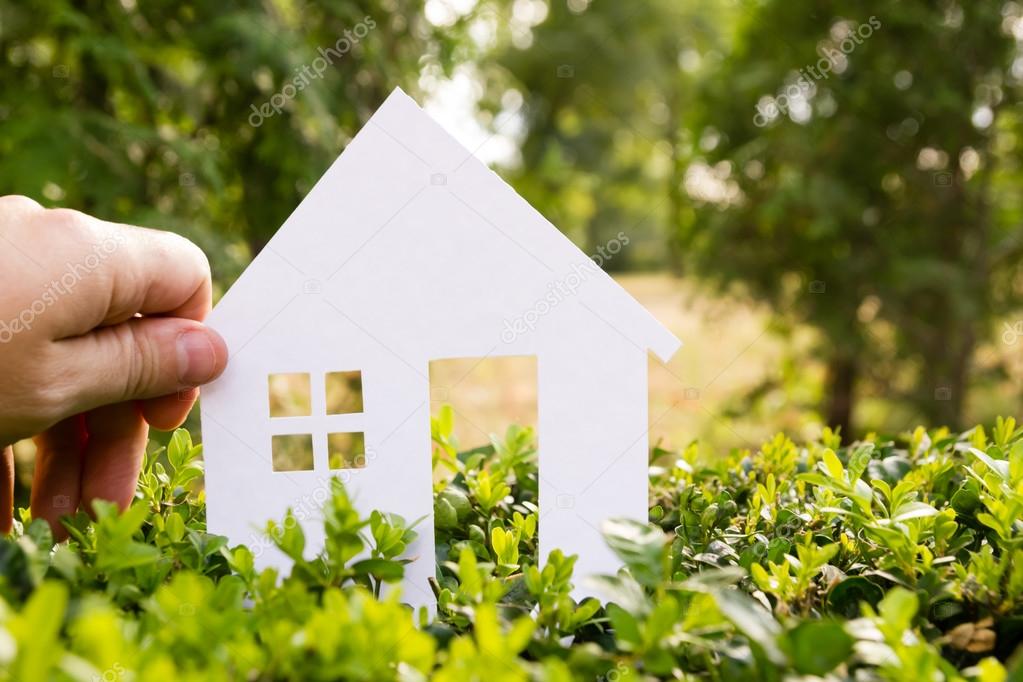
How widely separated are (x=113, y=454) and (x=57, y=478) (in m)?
0.19

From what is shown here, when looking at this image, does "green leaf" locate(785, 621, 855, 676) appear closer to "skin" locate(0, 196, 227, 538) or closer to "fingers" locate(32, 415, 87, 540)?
"skin" locate(0, 196, 227, 538)

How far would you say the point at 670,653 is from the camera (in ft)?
4.42

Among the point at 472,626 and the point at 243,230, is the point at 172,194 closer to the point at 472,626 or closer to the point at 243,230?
the point at 243,230

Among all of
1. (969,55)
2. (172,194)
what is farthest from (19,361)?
(969,55)

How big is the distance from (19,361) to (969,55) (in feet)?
24.9

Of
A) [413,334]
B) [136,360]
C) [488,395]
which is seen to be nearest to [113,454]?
[136,360]

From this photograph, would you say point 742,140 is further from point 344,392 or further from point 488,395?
point 488,395

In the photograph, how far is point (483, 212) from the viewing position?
1.82 m

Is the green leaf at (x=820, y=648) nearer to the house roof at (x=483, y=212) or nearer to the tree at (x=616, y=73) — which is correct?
the house roof at (x=483, y=212)

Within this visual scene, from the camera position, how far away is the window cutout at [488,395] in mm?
9836
